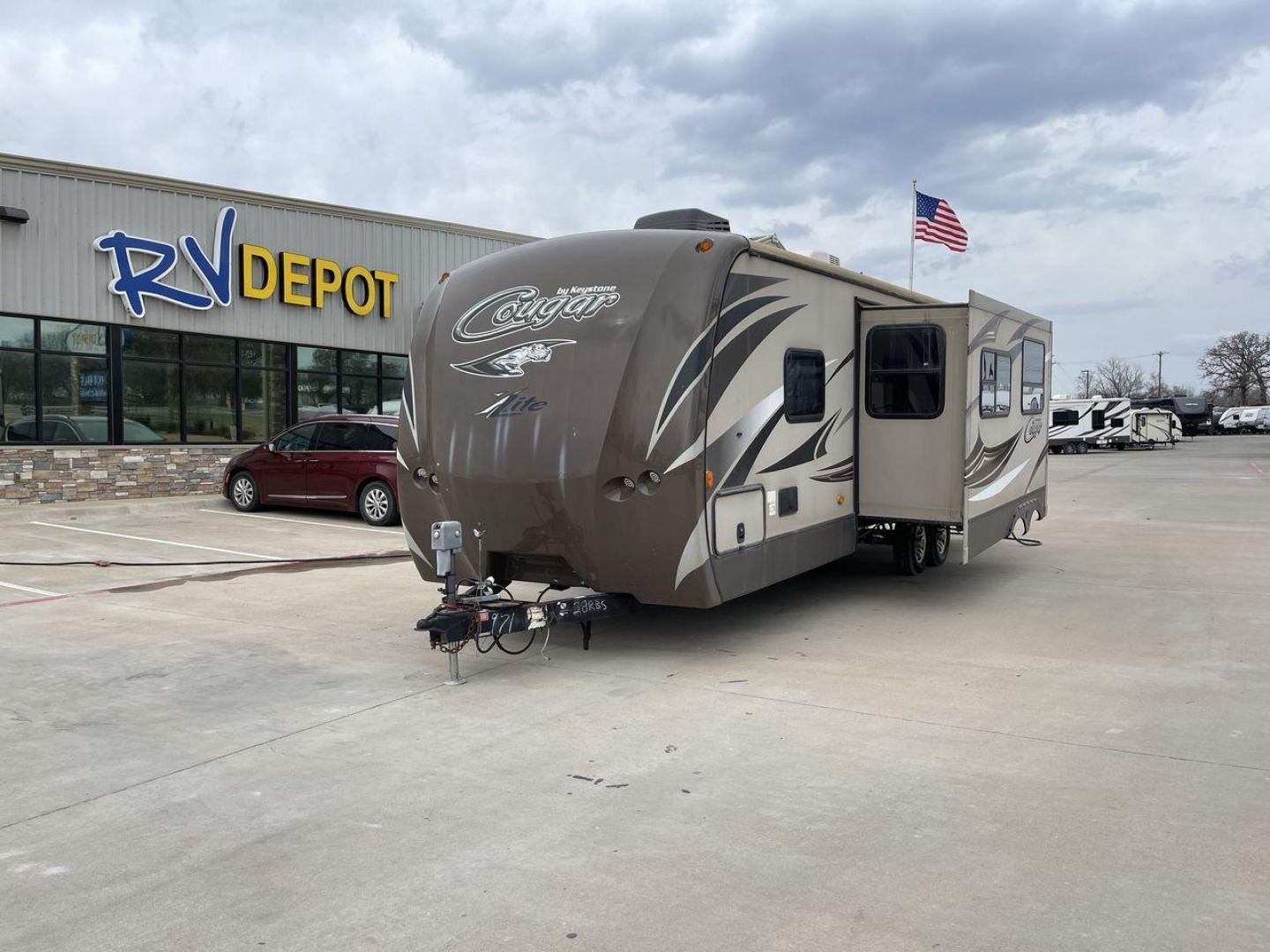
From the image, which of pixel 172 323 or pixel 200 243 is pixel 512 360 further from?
pixel 200 243

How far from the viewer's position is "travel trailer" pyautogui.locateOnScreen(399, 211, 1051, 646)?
6.72 meters

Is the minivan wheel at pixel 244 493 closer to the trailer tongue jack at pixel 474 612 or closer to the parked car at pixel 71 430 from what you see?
the parked car at pixel 71 430

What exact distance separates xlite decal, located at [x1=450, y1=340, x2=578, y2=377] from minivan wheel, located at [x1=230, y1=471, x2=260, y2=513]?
10.3 m

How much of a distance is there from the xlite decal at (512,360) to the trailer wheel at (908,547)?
15.7 feet

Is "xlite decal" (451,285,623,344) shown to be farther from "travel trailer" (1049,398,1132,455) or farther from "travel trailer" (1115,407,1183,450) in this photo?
"travel trailer" (1115,407,1183,450)

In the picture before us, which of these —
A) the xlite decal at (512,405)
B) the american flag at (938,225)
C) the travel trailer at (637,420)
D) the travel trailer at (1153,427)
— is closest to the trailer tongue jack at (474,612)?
the travel trailer at (637,420)

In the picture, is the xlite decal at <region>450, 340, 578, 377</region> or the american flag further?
the american flag

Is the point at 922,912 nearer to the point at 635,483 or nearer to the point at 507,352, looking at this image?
the point at 635,483

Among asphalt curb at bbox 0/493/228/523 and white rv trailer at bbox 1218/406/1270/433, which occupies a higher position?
white rv trailer at bbox 1218/406/1270/433

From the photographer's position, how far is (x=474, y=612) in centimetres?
657

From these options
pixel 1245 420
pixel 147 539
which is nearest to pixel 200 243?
pixel 147 539

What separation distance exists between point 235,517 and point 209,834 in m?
12.7

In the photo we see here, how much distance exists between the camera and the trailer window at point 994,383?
920cm

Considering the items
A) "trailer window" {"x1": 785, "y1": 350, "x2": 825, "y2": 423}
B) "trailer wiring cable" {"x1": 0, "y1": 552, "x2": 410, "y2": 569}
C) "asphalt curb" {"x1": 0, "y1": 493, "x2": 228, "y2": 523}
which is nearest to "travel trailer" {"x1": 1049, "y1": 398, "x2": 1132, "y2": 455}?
"asphalt curb" {"x1": 0, "y1": 493, "x2": 228, "y2": 523}
